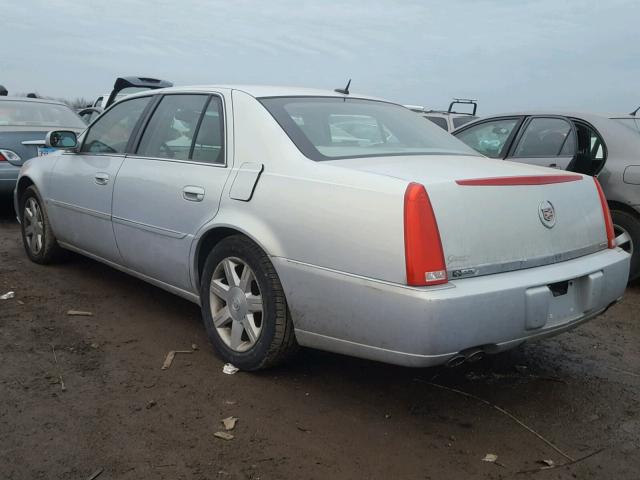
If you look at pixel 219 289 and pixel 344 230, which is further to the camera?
pixel 219 289

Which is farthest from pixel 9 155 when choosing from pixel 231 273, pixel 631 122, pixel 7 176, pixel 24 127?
pixel 631 122

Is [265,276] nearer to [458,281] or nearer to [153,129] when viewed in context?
[458,281]

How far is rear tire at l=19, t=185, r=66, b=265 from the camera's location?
529 cm

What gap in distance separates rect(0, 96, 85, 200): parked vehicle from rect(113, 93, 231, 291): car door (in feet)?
9.93

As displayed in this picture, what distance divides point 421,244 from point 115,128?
9.56ft

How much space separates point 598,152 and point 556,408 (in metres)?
3.06

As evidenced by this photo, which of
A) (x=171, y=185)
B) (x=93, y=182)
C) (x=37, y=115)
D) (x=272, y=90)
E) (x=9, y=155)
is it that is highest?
(x=272, y=90)

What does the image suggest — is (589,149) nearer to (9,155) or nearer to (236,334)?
(236,334)

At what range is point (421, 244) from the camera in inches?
99.9

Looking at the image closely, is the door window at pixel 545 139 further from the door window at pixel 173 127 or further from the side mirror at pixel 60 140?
the side mirror at pixel 60 140

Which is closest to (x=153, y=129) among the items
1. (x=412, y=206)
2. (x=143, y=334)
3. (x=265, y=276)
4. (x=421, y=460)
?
(x=143, y=334)

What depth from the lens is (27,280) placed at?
199 inches

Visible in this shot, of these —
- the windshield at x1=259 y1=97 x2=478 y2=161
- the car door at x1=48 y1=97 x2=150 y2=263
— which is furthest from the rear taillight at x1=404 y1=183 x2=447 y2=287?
the car door at x1=48 y1=97 x2=150 y2=263

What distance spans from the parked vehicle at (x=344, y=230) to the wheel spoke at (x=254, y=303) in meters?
0.01
